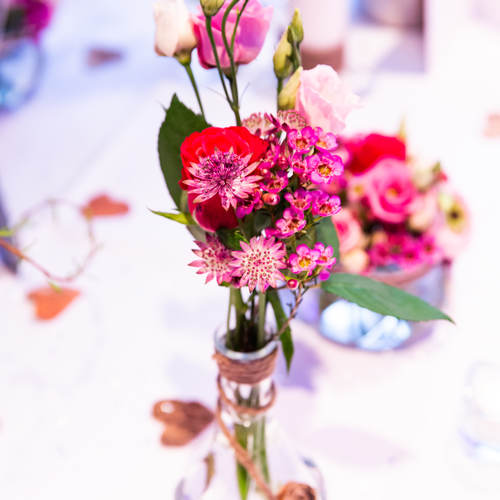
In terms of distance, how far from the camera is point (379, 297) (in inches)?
20.3

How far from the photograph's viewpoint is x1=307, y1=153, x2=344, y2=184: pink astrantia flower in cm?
42

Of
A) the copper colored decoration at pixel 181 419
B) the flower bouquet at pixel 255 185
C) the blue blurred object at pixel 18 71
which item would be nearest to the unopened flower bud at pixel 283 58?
the flower bouquet at pixel 255 185

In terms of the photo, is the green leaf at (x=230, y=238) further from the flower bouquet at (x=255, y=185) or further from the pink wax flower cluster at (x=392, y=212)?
the pink wax flower cluster at (x=392, y=212)

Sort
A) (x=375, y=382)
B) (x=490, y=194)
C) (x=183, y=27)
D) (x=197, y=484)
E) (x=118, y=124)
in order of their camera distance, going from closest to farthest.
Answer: (x=183, y=27) < (x=197, y=484) < (x=375, y=382) < (x=490, y=194) < (x=118, y=124)

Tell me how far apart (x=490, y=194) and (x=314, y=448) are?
0.57 m

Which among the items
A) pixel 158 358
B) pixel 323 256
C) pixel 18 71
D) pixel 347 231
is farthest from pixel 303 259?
pixel 18 71

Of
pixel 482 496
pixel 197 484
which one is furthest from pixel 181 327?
pixel 482 496

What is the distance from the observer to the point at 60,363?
86cm

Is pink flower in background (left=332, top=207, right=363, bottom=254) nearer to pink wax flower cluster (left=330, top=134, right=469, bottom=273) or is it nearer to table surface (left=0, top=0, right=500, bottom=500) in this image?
pink wax flower cluster (left=330, top=134, right=469, bottom=273)

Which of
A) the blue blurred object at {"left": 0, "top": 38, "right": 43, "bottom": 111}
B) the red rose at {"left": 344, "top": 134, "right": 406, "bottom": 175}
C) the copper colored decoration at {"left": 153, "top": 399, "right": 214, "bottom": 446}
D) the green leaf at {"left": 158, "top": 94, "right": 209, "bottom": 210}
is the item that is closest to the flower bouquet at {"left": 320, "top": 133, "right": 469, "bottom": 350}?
the red rose at {"left": 344, "top": 134, "right": 406, "bottom": 175}

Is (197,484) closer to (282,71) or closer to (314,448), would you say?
(314,448)

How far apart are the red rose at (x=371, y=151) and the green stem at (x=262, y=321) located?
38 centimetres

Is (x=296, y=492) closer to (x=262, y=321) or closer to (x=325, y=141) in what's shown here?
(x=262, y=321)

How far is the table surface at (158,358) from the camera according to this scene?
0.72 metres
